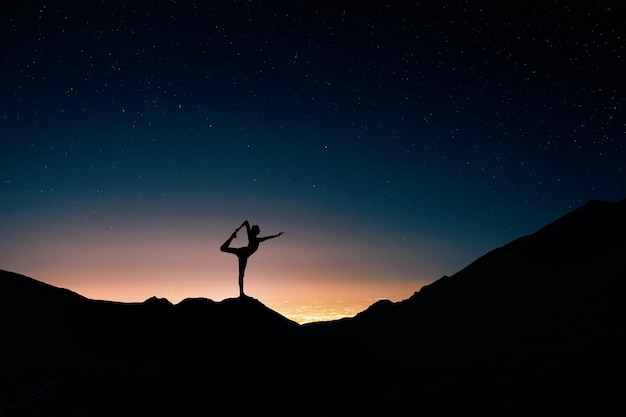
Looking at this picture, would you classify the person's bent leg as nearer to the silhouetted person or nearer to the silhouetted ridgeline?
the silhouetted person

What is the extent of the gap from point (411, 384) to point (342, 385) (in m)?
2.82

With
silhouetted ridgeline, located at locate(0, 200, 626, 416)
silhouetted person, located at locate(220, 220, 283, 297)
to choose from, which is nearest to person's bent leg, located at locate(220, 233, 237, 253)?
silhouetted person, located at locate(220, 220, 283, 297)

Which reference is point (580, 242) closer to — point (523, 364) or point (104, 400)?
point (523, 364)

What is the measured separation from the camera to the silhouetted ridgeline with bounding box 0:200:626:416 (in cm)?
1327

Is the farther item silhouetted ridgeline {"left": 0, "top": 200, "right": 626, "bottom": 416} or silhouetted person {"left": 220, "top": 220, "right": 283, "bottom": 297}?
silhouetted person {"left": 220, "top": 220, "right": 283, "bottom": 297}

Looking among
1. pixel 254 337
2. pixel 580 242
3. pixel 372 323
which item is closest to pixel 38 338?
pixel 254 337

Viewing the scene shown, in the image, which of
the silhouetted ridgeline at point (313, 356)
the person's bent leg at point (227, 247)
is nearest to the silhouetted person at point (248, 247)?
the person's bent leg at point (227, 247)

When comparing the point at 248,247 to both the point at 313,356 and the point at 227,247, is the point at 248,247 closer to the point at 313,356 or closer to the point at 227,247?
the point at 227,247

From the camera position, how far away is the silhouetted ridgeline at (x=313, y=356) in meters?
13.3

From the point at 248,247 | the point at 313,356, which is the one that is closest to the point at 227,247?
the point at 248,247

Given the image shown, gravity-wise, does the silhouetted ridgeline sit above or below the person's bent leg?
below

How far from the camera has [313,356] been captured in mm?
16281

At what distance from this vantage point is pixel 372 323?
25.3 meters

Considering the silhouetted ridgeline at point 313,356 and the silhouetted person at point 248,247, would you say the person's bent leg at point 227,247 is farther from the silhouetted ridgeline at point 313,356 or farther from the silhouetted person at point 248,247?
the silhouetted ridgeline at point 313,356
